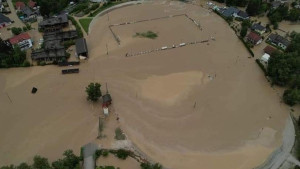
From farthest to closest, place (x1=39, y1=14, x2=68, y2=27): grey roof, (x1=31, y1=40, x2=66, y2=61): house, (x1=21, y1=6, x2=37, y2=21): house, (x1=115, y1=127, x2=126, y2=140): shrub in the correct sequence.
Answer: (x1=21, y1=6, x2=37, y2=21): house < (x1=39, y1=14, x2=68, y2=27): grey roof < (x1=31, y1=40, x2=66, y2=61): house < (x1=115, y1=127, x2=126, y2=140): shrub

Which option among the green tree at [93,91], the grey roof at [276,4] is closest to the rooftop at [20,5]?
the green tree at [93,91]

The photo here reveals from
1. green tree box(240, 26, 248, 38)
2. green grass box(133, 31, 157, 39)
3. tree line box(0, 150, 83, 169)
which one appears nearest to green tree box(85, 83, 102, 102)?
tree line box(0, 150, 83, 169)

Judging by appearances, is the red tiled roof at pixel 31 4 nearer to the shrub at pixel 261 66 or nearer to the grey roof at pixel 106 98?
the grey roof at pixel 106 98

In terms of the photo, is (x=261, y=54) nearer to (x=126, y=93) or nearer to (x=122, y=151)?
(x=126, y=93)

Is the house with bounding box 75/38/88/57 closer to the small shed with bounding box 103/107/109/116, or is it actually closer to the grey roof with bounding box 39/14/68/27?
the grey roof with bounding box 39/14/68/27

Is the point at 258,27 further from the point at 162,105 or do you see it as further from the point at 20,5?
the point at 20,5

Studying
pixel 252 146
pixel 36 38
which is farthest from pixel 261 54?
pixel 36 38
